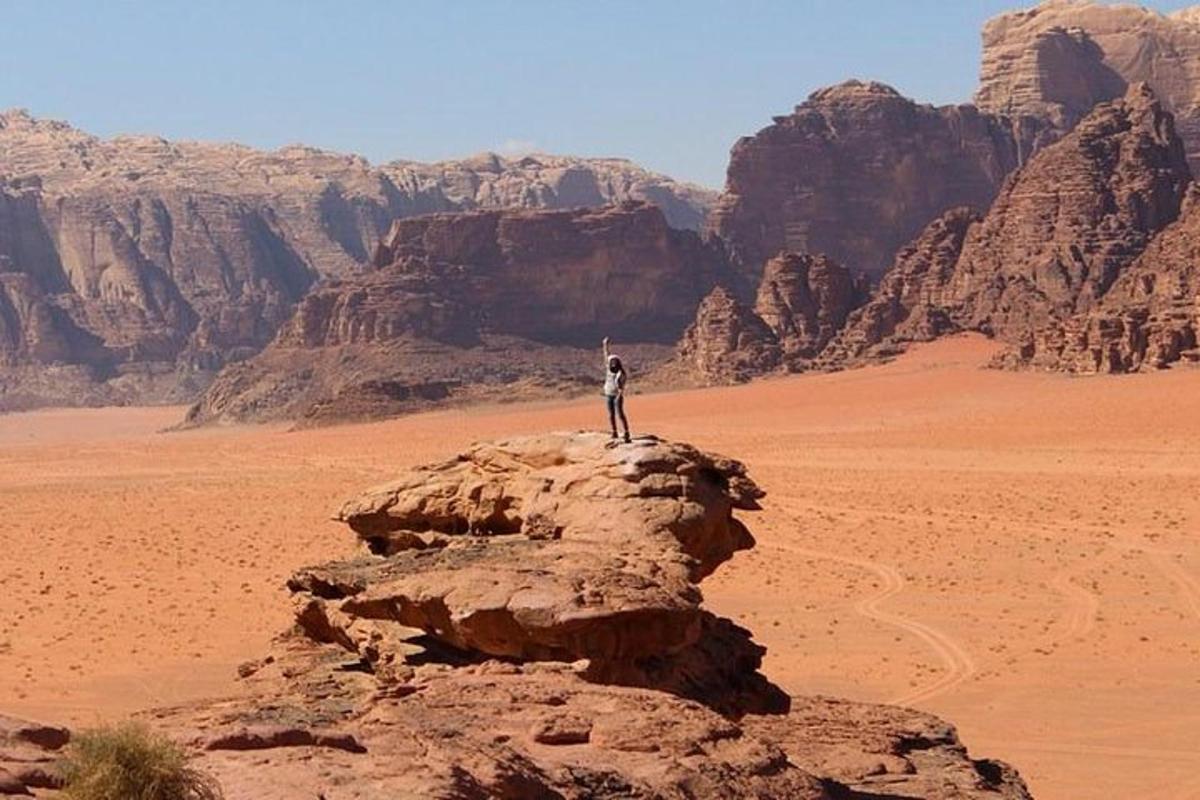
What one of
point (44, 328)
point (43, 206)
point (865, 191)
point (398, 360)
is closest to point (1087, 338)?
point (398, 360)

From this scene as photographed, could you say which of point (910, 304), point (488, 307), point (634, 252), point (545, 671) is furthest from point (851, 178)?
point (545, 671)

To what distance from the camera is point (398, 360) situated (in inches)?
3703

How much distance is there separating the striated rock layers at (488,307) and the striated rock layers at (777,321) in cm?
1011

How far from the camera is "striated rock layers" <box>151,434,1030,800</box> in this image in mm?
7570

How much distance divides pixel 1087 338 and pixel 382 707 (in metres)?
59.6

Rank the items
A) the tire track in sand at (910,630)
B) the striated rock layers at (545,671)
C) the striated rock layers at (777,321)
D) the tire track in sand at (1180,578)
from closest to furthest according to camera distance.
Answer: the striated rock layers at (545,671), the tire track in sand at (910,630), the tire track in sand at (1180,578), the striated rock layers at (777,321)

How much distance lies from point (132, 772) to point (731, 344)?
75.6 meters

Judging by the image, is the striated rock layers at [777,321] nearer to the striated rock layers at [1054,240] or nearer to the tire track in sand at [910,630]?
the striated rock layers at [1054,240]

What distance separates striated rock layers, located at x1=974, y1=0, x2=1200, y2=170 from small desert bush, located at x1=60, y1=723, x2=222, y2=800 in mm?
116942

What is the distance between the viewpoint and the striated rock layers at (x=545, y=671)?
757 cm

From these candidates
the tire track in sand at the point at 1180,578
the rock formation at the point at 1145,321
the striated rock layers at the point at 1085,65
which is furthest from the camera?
the striated rock layers at the point at 1085,65

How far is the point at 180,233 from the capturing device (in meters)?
153

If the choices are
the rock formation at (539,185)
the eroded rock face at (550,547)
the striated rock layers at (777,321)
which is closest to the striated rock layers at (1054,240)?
the striated rock layers at (777,321)

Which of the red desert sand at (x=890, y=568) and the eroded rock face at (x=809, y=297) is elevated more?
the eroded rock face at (x=809, y=297)
